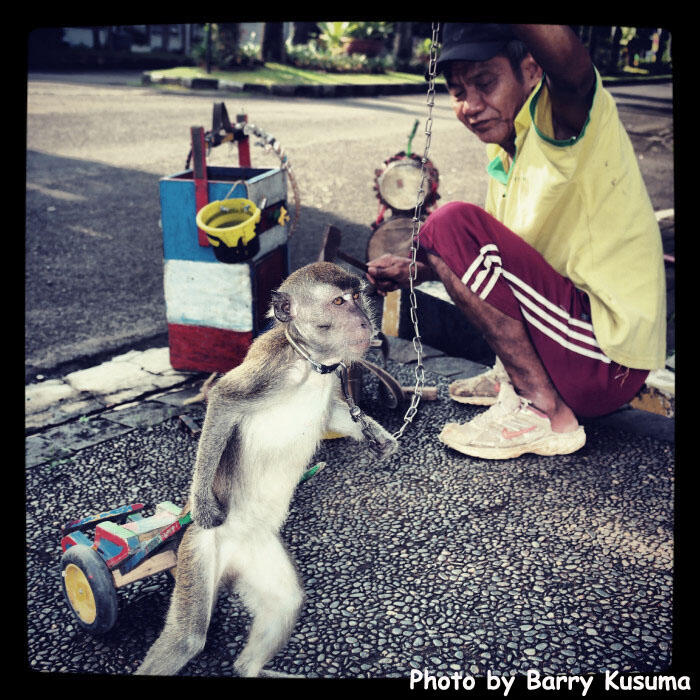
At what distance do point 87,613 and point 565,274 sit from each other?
2017mm

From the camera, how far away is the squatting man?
8.33 feet

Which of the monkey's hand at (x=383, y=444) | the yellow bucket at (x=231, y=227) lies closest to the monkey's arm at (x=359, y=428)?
the monkey's hand at (x=383, y=444)

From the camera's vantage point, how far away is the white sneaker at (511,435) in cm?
286

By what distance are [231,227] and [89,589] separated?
60.5 inches

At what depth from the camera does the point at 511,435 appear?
2.87 metres

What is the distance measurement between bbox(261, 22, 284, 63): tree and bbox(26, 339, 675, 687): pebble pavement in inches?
567

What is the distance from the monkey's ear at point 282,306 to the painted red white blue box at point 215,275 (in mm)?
1335

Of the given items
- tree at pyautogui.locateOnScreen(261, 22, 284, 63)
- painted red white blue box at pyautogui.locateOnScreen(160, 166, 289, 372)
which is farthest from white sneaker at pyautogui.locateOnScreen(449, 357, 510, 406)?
tree at pyautogui.locateOnScreen(261, 22, 284, 63)

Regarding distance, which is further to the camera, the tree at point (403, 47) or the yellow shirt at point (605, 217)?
the tree at point (403, 47)

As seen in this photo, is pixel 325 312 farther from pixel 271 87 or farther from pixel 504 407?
pixel 271 87

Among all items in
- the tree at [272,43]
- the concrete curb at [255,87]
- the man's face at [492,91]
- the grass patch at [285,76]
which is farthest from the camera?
the tree at [272,43]

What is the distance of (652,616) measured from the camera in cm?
204

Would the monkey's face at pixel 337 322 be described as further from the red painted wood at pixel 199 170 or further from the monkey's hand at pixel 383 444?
the red painted wood at pixel 199 170

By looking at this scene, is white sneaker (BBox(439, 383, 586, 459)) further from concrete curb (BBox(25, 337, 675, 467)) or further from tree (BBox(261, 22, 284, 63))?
tree (BBox(261, 22, 284, 63))
